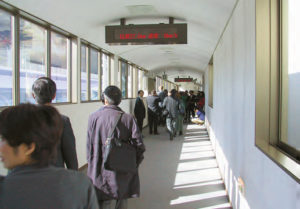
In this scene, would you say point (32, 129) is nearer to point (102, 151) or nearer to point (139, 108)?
point (102, 151)

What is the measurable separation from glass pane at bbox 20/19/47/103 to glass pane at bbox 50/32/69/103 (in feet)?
0.96

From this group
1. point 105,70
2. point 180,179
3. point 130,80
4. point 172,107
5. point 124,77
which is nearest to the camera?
point 180,179

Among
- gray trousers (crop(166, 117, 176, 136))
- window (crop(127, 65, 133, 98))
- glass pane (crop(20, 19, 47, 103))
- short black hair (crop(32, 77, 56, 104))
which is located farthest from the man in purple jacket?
window (crop(127, 65, 133, 98))

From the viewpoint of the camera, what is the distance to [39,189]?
98cm

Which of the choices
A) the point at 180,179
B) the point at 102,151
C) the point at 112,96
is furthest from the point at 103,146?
the point at 180,179

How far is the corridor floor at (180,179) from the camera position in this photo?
422 centimetres

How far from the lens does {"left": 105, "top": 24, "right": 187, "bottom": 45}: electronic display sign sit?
15.8ft

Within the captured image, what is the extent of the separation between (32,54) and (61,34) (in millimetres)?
1075

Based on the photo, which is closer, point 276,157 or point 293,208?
point 293,208

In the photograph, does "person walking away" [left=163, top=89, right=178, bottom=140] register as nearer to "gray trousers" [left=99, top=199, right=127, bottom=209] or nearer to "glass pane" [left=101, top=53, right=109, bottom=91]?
"glass pane" [left=101, top=53, right=109, bottom=91]

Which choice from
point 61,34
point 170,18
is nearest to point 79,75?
point 61,34

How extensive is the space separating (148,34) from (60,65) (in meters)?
1.83

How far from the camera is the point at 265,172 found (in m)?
2.25

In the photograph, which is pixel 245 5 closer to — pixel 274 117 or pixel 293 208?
pixel 274 117
